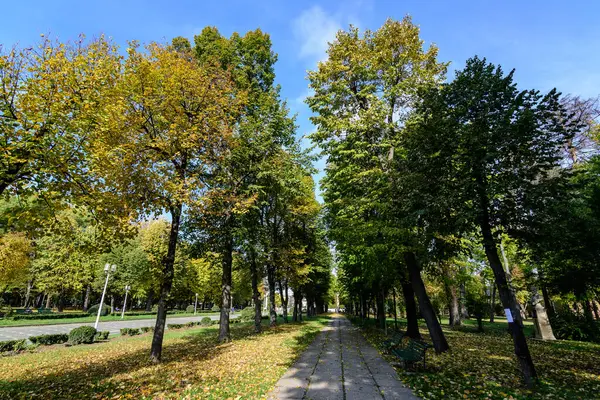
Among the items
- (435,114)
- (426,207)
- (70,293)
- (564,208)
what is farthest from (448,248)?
(70,293)

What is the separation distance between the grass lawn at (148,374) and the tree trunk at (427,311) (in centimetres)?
547

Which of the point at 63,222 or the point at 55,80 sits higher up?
the point at 55,80

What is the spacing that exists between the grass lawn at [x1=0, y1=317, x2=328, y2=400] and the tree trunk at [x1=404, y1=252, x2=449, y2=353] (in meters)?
5.47

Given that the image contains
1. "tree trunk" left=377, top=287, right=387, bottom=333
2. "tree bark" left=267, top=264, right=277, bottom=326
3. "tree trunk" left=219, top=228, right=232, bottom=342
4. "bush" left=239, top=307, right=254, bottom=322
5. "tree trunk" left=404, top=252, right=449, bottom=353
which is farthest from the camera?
"bush" left=239, top=307, right=254, bottom=322

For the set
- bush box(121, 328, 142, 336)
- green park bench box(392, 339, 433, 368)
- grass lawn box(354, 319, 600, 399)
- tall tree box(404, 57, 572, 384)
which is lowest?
bush box(121, 328, 142, 336)

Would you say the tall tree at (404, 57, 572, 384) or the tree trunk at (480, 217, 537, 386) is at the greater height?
the tall tree at (404, 57, 572, 384)

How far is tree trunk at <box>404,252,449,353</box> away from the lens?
11680 mm

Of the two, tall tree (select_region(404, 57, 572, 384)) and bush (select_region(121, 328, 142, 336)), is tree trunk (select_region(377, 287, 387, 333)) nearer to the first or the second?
tall tree (select_region(404, 57, 572, 384))

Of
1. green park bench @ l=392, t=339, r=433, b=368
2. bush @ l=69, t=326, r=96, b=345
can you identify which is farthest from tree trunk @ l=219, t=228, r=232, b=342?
green park bench @ l=392, t=339, r=433, b=368

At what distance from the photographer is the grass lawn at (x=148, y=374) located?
264 inches

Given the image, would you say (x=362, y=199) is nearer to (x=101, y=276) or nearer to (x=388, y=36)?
(x=388, y=36)

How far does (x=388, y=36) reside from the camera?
15.2 m

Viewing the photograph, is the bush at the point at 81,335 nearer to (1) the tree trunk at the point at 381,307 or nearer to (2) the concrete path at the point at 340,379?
(2) the concrete path at the point at 340,379

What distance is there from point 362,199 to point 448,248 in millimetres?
4217
